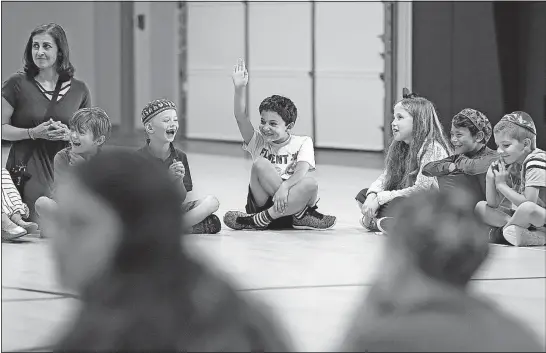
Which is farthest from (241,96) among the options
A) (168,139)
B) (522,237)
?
(522,237)

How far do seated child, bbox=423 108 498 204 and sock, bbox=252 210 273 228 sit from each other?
21.6 inches

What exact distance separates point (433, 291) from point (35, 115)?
2.72m

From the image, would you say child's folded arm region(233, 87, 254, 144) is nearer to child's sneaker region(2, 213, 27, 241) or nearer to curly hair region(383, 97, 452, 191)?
curly hair region(383, 97, 452, 191)

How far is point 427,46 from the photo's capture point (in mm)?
5676

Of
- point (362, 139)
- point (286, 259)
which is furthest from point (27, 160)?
point (362, 139)

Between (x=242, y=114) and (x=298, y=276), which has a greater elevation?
(x=242, y=114)

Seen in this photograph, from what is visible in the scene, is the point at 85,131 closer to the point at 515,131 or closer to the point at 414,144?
the point at 414,144

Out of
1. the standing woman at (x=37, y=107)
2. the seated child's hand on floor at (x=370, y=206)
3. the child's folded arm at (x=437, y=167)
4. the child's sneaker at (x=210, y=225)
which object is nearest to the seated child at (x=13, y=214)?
the standing woman at (x=37, y=107)

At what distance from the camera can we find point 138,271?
63cm

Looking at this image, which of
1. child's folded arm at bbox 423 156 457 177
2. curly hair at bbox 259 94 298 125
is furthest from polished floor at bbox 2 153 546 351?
curly hair at bbox 259 94 298 125

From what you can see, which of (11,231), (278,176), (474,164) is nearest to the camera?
(11,231)

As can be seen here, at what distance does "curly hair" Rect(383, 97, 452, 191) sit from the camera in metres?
3.03

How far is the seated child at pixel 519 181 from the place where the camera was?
8.80ft

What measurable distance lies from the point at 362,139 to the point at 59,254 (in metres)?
5.82
